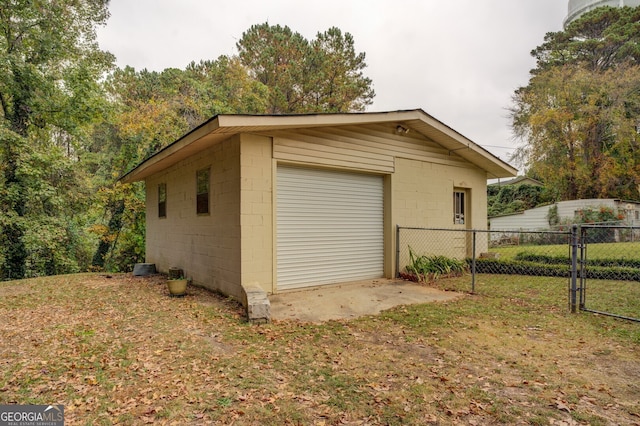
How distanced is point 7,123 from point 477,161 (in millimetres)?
14114

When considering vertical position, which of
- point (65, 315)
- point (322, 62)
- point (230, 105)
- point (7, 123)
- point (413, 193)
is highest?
point (322, 62)

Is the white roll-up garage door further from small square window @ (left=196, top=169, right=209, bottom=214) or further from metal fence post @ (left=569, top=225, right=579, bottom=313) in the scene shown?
metal fence post @ (left=569, top=225, right=579, bottom=313)

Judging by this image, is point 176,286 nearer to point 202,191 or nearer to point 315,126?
point 202,191

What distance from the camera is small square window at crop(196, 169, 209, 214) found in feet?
22.7

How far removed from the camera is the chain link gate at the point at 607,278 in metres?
4.93

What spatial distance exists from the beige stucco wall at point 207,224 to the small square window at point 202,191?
0.15 m

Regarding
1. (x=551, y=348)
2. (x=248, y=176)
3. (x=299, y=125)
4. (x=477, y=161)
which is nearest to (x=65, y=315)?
(x=248, y=176)

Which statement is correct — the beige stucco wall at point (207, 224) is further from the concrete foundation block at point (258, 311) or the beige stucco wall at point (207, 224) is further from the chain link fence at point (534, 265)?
the chain link fence at point (534, 265)

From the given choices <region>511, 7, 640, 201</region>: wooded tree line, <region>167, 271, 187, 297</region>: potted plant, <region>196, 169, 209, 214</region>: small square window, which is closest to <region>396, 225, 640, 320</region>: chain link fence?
<region>196, 169, 209, 214</region>: small square window

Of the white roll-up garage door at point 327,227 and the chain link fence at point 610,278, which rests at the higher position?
the white roll-up garage door at point 327,227

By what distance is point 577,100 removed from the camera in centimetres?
1920

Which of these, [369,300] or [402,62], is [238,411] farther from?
[402,62]

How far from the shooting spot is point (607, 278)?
311 inches

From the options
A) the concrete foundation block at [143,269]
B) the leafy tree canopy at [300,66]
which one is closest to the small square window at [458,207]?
the concrete foundation block at [143,269]
